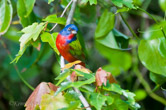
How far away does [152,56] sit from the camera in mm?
1999

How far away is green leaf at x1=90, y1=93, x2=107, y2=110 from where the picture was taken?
1290 millimetres

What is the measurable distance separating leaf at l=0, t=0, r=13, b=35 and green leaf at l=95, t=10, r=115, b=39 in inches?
23.5

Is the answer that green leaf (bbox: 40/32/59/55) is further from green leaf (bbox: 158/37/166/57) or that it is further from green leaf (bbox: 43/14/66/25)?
green leaf (bbox: 158/37/166/57)

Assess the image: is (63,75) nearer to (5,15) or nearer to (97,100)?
(97,100)

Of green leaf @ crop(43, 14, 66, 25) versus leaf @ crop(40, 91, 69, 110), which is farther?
green leaf @ crop(43, 14, 66, 25)

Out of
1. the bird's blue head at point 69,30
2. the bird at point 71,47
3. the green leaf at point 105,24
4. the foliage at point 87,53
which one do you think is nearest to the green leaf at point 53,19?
the foliage at point 87,53

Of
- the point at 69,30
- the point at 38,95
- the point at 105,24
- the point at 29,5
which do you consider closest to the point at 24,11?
the point at 29,5

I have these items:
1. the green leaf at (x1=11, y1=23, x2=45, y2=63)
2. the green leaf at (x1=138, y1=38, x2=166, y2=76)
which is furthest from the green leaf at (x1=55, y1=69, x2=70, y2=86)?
the green leaf at (x1=138, y1=38, x2=166, y2=76)

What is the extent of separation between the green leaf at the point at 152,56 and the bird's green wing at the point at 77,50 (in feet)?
1.69

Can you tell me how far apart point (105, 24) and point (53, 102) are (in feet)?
3.46

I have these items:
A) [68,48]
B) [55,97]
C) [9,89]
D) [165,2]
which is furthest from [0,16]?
[9,89]

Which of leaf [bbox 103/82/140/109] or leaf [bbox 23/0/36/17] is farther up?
leaf [bbox 23/0/36/17]

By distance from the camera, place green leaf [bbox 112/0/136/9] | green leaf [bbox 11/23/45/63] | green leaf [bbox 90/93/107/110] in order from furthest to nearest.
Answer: green leaf [bbox 112/0/136/9] < green leaf [bbox 11/23/45/63] < green leaf [bbox 90/93/107/110]

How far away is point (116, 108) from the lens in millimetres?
1458
